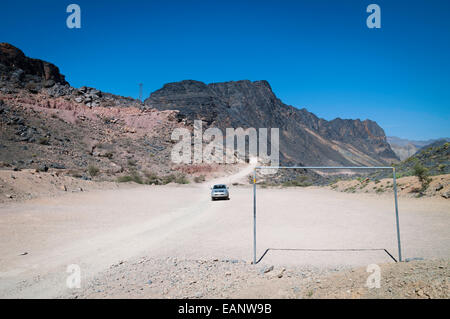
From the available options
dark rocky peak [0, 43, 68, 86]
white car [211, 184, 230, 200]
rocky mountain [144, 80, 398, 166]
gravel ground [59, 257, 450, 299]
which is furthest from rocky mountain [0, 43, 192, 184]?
gravel ground [59, 257, 450, 299]

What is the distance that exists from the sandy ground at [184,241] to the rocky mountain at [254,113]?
51772 millimetres

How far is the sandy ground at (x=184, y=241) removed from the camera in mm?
7277

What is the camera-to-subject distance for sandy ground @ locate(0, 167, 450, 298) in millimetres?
7277

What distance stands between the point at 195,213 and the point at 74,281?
467 inches

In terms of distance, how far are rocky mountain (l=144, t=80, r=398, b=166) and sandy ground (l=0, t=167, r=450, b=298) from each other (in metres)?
51.8

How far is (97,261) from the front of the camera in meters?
8.47

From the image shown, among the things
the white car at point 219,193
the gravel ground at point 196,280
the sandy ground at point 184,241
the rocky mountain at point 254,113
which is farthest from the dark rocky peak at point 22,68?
the gravel ground at point 196,280

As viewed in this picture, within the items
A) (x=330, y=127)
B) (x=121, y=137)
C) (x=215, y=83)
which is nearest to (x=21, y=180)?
(x=121, y=137)

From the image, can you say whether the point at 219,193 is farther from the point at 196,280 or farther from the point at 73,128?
the point at 73,128

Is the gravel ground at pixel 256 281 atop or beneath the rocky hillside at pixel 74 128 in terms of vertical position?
beneath

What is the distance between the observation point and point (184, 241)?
36.3 feet

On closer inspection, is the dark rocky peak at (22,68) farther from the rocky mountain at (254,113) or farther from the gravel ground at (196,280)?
the gravel ground at (196,280)

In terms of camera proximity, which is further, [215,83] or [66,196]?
[215,83]
